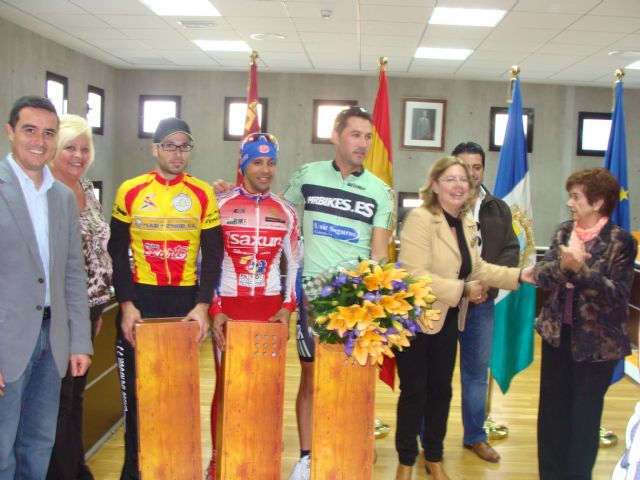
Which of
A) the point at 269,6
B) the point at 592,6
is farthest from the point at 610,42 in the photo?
the point at 269,6

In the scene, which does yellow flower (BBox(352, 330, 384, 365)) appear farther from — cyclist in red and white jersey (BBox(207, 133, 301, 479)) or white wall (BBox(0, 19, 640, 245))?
white wall (BBox(0, 19, 640, 245))

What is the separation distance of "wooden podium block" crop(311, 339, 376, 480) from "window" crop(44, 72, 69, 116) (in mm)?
6663

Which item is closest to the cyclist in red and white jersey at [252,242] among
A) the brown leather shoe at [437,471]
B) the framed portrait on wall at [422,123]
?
the brown leather shoe at [437,471]

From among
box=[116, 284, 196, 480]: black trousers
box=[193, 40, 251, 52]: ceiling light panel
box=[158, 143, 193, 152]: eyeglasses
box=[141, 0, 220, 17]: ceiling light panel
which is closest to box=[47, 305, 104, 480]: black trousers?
box=[116, 284, 196, 480]: black trousers

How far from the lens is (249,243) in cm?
281

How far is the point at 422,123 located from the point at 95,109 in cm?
500

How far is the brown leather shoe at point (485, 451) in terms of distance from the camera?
11.5 ft

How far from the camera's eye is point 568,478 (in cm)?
283

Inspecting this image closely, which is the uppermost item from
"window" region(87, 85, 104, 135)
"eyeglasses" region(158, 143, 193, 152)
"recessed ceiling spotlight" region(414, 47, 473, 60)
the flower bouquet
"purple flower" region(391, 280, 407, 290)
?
"recessed ceiling spotlight" region(414, 47, 473, 60)

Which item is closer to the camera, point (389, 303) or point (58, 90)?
point (389, 303)

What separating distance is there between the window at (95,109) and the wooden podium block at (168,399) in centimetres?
758

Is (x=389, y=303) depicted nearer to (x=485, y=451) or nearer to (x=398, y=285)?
(x=398, y=285)

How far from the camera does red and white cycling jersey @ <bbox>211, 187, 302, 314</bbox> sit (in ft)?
9.20

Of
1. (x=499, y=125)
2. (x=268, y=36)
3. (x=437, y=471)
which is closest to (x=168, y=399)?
(x=437, y=471)
